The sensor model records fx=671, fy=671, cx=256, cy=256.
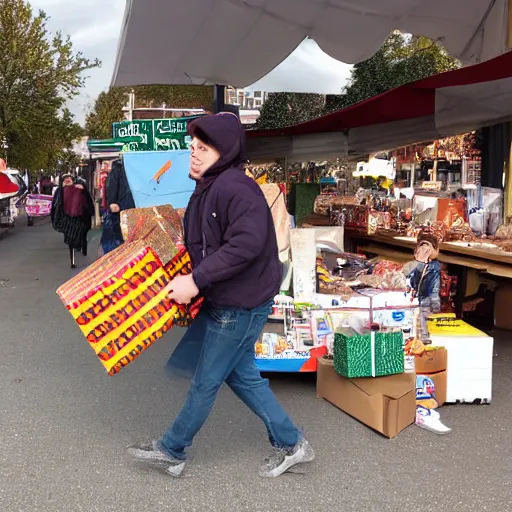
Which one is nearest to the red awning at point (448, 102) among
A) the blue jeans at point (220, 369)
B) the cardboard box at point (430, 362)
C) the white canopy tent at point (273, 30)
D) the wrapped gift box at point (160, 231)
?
the white canopy tent at point (273, 30)

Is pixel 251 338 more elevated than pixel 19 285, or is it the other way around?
pixel 251 338

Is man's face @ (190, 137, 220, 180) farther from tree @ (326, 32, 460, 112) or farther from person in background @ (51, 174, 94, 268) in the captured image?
tree @ (326, 32, 460, 112)

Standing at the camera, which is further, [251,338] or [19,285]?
[19,285]

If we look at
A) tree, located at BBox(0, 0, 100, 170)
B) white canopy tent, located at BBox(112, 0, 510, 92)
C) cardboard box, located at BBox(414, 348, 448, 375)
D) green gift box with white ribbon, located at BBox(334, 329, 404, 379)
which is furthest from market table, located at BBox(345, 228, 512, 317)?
tree, located at BBox(0, 0, 100, 170)

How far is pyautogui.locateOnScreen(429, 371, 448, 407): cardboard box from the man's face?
7.11 feet

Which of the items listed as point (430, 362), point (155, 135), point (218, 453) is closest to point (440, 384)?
point (430, 362)

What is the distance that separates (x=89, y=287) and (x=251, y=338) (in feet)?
2.63

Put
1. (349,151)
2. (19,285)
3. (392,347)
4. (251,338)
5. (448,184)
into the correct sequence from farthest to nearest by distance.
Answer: (19,285) → (349,151) → (448,184) → (392,347) → (251,338)

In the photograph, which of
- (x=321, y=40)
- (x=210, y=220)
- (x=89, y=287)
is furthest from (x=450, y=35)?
(x=89, y=287)

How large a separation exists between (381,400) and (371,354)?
302 mm

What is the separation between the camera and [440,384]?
4.40 metres

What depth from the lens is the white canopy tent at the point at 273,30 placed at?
6418mm

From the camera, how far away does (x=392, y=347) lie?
4129 mm

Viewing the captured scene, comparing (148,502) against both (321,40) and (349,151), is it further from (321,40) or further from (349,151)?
(349,151)
